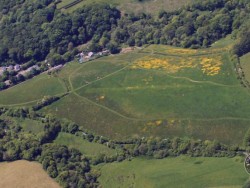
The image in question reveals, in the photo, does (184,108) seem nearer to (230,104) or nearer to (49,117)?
(230,104)

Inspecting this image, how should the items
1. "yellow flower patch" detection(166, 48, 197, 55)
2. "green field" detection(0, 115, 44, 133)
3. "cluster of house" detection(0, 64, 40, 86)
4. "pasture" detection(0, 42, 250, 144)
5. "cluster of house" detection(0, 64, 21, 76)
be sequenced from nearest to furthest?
"pasture" detection(0, 42, 250, 144) → "green field" detection(0, 115, 44, 133) → "yellow flower patch" detection(166, 48, 197, 55) → "cluster of house" detection(0, 64, 40, 86) → "cluster of house" detection(0, 64, 21, 76)

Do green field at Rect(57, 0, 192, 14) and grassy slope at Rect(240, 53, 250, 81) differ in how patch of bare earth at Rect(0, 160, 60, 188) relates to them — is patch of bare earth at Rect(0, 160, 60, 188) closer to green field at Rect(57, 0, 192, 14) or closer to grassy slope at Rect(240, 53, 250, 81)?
grassy slope at Rect(240, 53, 250, 81)

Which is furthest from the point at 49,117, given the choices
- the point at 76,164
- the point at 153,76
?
the point at 153,76

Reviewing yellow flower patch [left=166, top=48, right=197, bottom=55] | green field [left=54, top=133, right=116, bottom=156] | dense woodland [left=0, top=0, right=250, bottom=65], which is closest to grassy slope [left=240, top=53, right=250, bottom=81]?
dense woodland [left=0, top=0, right=250, bottom=65]

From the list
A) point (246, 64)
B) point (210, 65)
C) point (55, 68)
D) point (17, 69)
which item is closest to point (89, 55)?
point (55, 68)

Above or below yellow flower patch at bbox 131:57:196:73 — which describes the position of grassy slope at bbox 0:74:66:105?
below

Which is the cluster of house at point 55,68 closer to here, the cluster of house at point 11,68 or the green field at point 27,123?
the cluster of house at point 11,68

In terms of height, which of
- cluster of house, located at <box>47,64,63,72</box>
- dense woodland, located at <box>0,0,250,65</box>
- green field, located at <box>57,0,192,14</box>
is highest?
green field, located at <box>57,0,192,14</box>

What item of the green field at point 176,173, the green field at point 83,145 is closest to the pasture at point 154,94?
the green field at point 83,145
